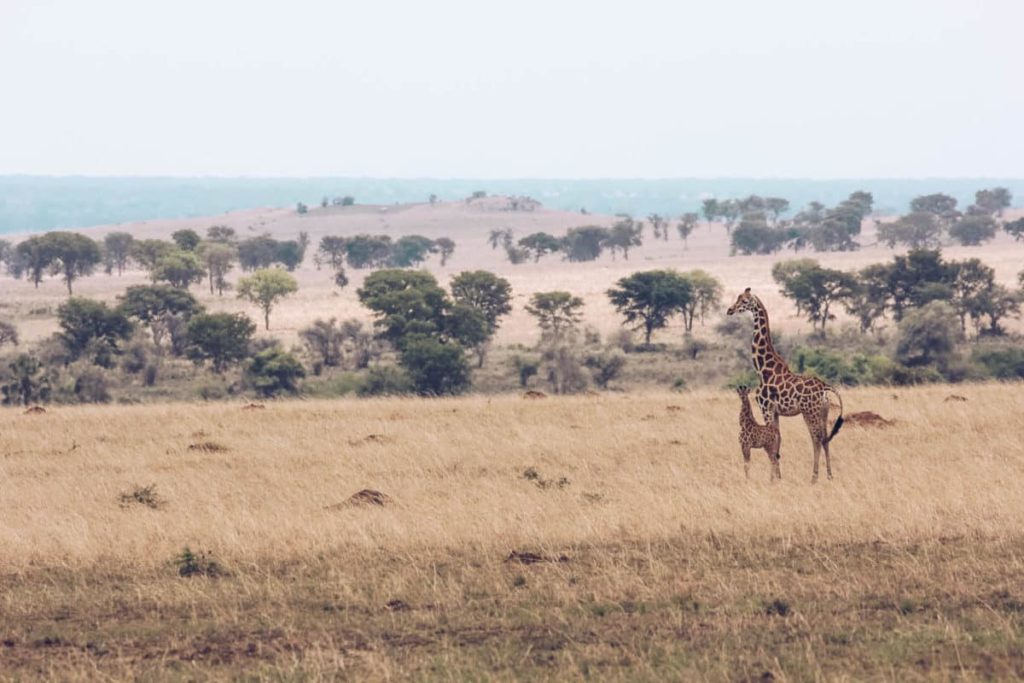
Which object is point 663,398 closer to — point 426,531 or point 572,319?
point 426,531

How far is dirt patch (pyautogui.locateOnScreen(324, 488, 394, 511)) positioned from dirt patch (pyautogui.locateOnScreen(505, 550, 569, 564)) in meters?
2.99

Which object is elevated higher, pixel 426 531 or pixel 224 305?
pixel 426 531

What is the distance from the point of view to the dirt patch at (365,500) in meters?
14.7

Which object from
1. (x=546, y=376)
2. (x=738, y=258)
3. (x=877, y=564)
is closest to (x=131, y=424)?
(x=877, y=564)

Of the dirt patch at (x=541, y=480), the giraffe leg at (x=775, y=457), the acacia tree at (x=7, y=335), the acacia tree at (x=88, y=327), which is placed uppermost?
the giraffe leg at (x=775, y=457)

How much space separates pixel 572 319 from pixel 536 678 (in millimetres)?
60059

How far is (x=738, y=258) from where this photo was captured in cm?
13412

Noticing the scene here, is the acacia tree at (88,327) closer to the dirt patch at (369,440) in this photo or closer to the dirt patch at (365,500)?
the dirt patch at (369,440)

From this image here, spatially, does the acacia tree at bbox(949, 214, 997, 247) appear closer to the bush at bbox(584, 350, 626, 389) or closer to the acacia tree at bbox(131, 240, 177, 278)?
the acacia tree at bbox(131, 240, 177, 278)

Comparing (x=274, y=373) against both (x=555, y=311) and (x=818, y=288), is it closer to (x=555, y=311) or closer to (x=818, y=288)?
(x=555, y=311)

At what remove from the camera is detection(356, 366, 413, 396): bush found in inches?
1804

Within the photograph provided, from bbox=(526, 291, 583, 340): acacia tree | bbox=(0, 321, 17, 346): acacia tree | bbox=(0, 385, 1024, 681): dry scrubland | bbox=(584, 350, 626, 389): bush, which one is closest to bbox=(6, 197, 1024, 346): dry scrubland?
bbox=(526, 291, 583, 340): acacia tree

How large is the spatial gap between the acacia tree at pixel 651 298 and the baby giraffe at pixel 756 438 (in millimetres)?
46414

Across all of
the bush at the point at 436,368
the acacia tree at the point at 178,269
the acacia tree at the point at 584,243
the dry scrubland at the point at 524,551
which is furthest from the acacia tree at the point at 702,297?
the acacia tree at the point at 584,243
